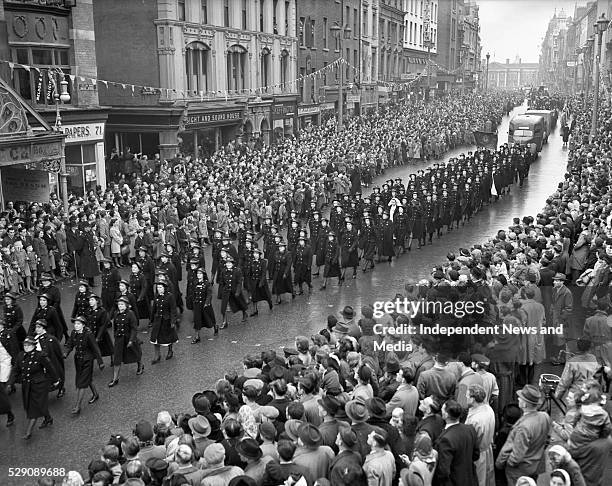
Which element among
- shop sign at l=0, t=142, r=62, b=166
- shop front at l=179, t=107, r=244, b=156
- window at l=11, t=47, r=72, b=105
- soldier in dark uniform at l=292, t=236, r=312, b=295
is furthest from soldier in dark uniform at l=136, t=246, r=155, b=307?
shop front at l=179, t=107, r=244, b=156

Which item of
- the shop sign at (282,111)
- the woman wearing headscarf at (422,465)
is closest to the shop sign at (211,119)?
the shop sign at (282,111)

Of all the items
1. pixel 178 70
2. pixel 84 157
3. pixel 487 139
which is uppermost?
pixel 178 70

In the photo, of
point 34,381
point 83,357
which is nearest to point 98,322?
point 83,357

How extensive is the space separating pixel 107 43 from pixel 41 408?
24.7 meters

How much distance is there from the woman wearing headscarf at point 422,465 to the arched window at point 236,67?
99.5 feet

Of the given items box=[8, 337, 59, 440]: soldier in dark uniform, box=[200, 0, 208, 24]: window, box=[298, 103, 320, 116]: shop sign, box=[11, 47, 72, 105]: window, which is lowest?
box=[8, 337, 59, 440]: soldier in dark uniform

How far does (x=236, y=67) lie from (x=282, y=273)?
71.7ft

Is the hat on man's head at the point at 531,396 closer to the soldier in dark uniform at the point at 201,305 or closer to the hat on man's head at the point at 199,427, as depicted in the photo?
the hat on man's head at the point at 199,427

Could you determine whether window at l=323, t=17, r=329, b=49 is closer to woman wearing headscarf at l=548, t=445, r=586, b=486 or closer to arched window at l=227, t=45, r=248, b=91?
Result: arched window at l=227, t=45, r=248, b=91

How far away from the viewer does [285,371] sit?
27.5 feet

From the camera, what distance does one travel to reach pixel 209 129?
112 feet

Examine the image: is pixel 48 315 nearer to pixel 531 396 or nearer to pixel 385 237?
pixel 531 396

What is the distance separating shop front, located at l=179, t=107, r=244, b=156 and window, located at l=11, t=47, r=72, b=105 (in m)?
7.15

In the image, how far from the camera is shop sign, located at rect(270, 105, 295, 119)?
39.0 m
